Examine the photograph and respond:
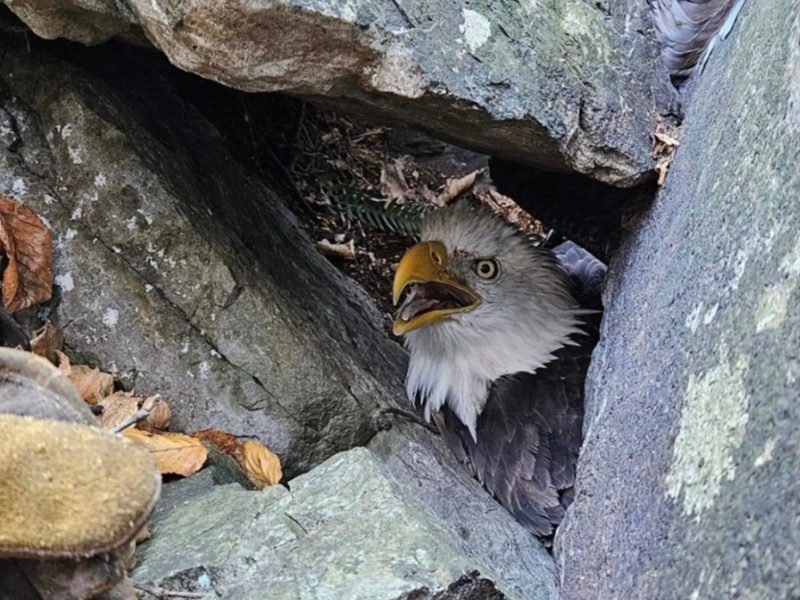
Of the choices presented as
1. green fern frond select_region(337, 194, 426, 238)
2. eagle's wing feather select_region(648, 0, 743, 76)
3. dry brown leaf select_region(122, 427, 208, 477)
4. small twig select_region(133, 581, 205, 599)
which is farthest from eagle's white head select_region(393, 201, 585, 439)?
small twig select_region(133, 581, 205, 599)

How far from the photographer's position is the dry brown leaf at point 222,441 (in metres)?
2.64

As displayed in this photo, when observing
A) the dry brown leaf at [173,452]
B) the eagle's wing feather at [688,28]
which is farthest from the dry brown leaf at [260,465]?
the eagle's wing feather at [688,28]

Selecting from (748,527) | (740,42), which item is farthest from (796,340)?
(740,42)

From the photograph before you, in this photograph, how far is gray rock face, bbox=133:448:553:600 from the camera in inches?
75.1

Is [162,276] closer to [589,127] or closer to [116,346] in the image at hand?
[116,346]

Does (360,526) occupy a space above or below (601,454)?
below

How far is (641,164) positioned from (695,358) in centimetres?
100

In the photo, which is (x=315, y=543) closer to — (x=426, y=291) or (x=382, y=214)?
(x=426, y=291)

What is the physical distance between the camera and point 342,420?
2.82 meters

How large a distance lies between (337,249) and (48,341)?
174cm

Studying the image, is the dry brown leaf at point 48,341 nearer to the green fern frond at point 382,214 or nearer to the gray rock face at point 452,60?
the gray rock face at point 452,60

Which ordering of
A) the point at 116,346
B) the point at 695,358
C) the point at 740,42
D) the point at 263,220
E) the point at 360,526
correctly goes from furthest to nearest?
the point at 263,220 → the point at 116,346 → the point at 740,42 → the point at 360,526 → the point at 695,358

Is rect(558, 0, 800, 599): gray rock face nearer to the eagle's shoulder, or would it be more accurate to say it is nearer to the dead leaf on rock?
the eagle's shoulder

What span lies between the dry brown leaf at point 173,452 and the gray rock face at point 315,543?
0.57 feet
